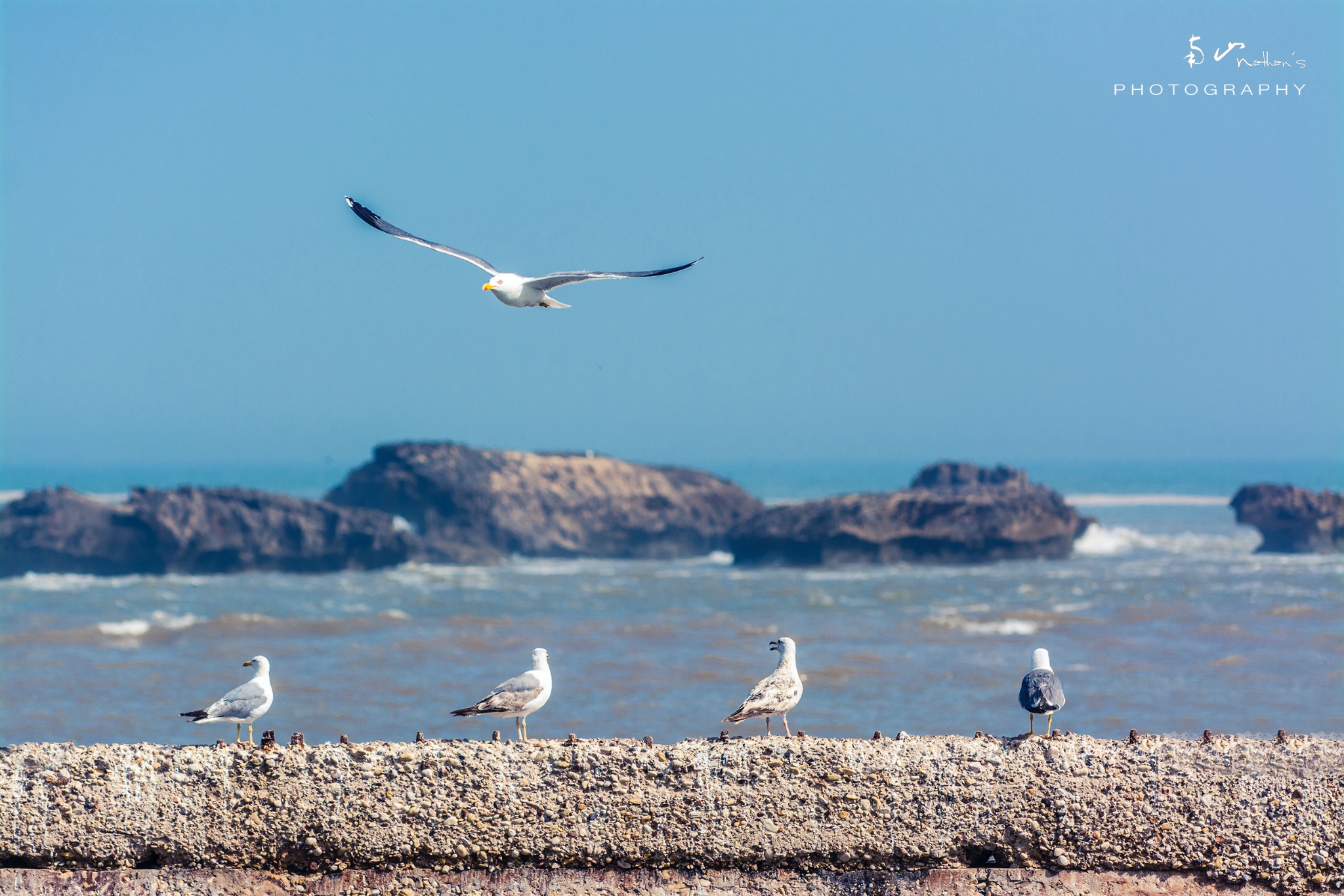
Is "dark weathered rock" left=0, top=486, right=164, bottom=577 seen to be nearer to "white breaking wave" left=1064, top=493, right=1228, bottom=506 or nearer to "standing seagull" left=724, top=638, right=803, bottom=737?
"standing seagull" left=724, top=638, right=803, bottom=737

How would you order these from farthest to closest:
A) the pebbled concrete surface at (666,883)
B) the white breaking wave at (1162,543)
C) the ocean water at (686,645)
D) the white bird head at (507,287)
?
1. the white breaking wave at (1162,543)
2. the ocean water at (686,645)
3. the white bird head at (507,287)
4. the pebbled concrete surface at (666,883)

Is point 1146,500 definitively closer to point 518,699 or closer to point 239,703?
point 518,699

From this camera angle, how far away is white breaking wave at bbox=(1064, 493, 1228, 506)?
7650 centimetres

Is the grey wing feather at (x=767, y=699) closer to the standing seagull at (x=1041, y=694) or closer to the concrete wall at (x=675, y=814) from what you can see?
the concrete wall at (x=675, y=814)

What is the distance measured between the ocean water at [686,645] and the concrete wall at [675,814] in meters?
4.14

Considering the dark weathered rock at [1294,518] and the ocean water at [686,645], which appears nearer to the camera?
the ocean water at [686,645]

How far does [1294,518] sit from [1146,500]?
54198 millimetres

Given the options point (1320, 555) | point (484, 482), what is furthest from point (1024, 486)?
point (484, 482)

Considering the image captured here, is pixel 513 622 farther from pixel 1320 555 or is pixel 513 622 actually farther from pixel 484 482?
pixel 1320 555

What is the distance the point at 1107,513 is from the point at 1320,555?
3838 centimetres

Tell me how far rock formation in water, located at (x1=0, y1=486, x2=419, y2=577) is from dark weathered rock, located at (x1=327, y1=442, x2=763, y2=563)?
7.87ft

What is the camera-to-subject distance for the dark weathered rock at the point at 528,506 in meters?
34.8

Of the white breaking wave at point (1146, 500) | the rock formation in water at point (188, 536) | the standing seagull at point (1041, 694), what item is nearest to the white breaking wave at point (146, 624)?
the rock formation in water at point (188, 536)

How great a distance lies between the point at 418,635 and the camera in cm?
1880
